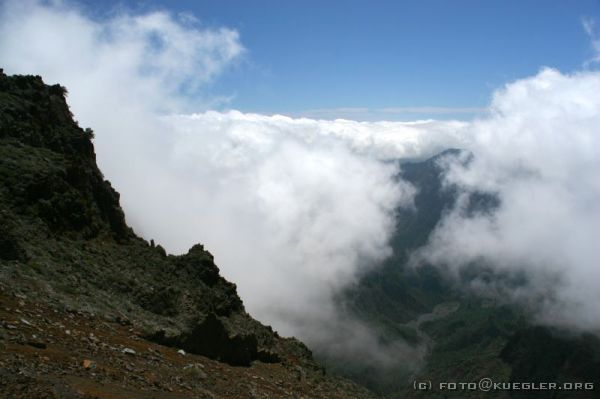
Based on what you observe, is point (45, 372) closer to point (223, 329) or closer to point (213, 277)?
point (223, 329)

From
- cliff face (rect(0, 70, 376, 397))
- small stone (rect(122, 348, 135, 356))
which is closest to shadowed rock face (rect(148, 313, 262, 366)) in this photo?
cliff face (rect(0, 70, 376, 397))

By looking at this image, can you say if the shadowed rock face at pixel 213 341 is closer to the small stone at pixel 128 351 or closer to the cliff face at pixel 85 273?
the cliff face at pixel 85 273

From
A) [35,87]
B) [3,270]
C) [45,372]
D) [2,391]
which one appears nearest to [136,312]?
[3,270]

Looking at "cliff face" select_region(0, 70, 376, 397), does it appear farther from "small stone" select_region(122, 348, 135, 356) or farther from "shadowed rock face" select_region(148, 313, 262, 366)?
"small stone" select_region(122, 348, 135, 356)

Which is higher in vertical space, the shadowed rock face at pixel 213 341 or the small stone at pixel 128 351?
the shadowed rock face at pixel 213 341

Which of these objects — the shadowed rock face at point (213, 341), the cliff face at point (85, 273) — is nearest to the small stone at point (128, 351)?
the cliff face at point (85, 273)

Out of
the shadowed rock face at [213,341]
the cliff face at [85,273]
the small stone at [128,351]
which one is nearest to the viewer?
the small stone at [128,351]

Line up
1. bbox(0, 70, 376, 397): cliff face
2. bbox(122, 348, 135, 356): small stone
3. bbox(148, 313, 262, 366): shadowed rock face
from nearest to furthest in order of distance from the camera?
bbox(122, 348, 135, 356): small stone < bbox(0, 70, 376, 397): cliff face < bbox(148, 313, 262, 366): shadowed rock face

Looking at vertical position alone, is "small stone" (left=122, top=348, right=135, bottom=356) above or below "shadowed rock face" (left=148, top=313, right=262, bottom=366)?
below

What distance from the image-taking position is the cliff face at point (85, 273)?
27656 mm

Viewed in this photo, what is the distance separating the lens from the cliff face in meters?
27.7

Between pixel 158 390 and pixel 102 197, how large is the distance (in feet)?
103

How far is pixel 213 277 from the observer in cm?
5466

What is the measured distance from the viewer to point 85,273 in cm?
3559
